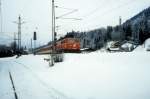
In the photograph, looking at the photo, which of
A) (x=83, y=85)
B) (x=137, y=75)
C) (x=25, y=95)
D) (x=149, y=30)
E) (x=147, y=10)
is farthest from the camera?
(x=147, y=10)

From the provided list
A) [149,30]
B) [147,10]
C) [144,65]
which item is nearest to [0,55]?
[149,30]

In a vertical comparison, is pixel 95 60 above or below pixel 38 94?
above

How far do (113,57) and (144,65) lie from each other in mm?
3564

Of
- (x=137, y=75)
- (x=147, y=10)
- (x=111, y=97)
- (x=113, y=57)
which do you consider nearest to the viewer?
(x=111, y=97)

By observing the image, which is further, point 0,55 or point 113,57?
point 0,55

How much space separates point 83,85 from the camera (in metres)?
13.0

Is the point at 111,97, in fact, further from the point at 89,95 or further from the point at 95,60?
the point at 95,60

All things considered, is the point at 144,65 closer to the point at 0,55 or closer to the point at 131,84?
the point at 131,84

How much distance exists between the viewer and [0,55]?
88.2m

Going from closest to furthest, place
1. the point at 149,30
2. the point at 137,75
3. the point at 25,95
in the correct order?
the point at 137,75, the point at 25,95, the point at 149,30

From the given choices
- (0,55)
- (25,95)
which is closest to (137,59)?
(25,95)

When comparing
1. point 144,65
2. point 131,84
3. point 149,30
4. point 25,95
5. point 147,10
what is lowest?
point 25,95

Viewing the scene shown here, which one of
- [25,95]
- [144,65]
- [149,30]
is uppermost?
[149,30]

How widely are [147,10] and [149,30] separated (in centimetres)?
7578
